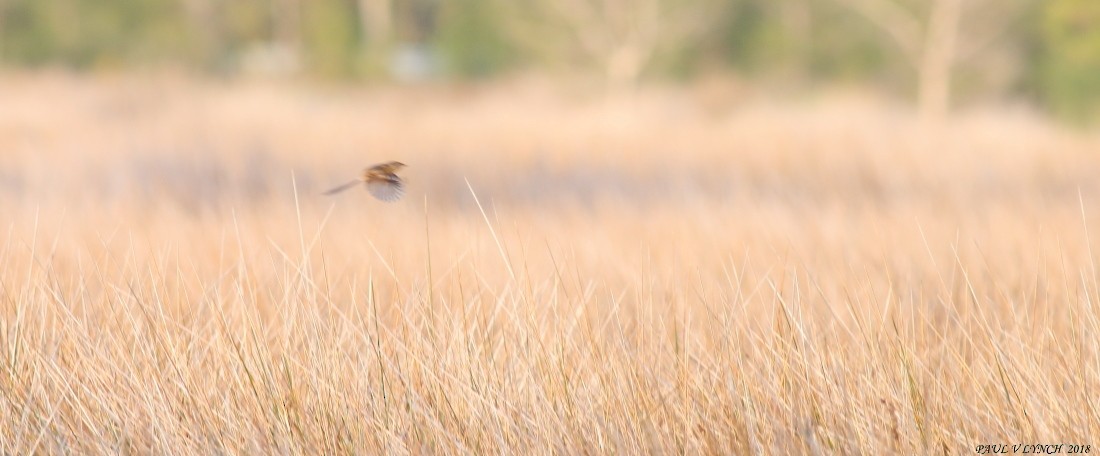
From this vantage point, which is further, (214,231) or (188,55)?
(188,55)

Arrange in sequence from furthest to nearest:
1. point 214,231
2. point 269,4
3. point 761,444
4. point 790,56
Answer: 1. point 269,4
2. point 790,56
3. point 214,231
4. point 761,444

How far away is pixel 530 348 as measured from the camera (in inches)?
84.9

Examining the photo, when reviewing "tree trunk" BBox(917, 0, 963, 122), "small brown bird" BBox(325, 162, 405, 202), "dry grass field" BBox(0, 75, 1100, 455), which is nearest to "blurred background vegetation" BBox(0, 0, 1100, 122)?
"tree trunk" BBox(917, 0, 963, 122)

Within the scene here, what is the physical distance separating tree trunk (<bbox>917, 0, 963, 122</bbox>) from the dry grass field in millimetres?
5788

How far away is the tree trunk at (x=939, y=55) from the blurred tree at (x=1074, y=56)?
1.78 metres

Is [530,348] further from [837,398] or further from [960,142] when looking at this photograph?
[960,142]

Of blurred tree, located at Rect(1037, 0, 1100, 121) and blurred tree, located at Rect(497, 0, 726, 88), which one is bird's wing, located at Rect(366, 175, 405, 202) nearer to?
blurred tree, located at Rect(1037, 0, 1100, 121)

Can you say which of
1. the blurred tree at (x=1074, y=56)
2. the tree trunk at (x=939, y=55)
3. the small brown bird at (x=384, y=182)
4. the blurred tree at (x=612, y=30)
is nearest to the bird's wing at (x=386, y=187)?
the small brown bird at (x=384, y=182)

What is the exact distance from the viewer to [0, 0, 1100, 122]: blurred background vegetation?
14562 mm

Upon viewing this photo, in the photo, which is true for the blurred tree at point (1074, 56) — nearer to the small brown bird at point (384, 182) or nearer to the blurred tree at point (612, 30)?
the blurred tree at point (612, 30)

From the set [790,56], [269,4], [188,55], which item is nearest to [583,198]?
[790,56]

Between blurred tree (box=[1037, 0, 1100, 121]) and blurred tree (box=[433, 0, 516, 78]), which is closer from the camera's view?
blurred tree (box=[1037, 0, 1100, 121])

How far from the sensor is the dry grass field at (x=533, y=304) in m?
1.99

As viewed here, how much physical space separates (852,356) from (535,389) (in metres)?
0.68
